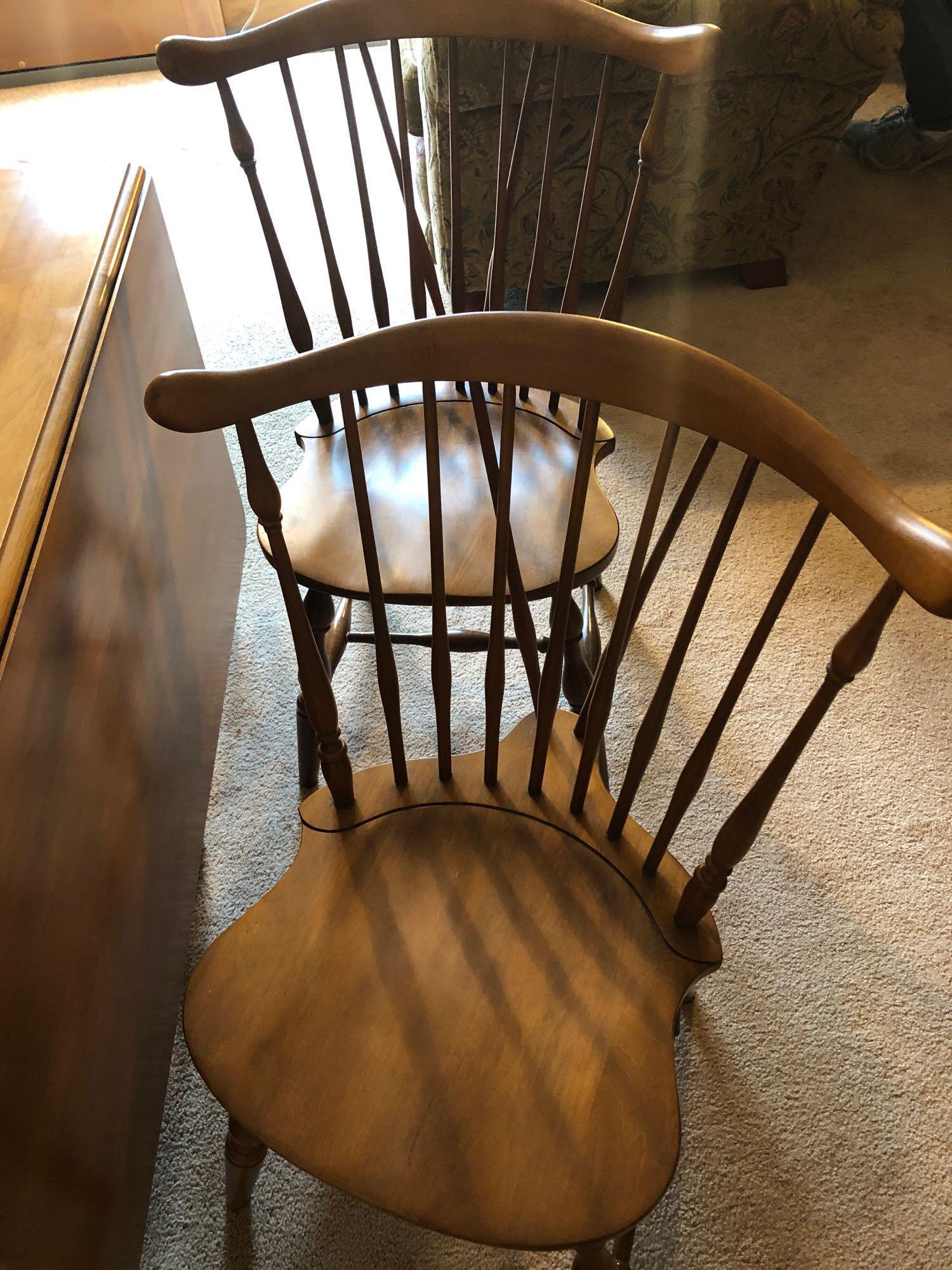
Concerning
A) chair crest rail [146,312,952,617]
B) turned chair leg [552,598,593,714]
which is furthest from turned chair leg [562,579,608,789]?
chair crest rail [146,312,952,617]

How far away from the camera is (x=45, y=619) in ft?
2.64

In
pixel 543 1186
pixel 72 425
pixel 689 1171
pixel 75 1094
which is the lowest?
pixel 689 1171

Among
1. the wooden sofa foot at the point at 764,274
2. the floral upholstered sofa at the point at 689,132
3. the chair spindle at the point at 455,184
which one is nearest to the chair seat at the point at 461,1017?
the chair spindle at the point at 455,184

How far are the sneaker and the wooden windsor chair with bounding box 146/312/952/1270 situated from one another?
2455 mm

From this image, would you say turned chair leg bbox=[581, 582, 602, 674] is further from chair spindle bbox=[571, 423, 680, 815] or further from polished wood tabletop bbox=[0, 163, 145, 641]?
polished wood tabletop bbox=[0, 163, 145, 641]

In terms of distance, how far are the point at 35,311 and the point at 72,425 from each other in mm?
189

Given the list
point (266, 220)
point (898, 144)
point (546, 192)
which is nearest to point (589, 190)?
point (546, 192)

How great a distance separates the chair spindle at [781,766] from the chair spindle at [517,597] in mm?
245

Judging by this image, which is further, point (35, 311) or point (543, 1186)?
point (35, 311)

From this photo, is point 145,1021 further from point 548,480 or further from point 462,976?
point 548,480

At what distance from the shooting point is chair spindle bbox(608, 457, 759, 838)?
0.67m

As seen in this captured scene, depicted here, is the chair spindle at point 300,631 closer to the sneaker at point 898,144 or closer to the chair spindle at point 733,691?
the chair spindle at point 733,691

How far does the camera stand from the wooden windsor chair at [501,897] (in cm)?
65

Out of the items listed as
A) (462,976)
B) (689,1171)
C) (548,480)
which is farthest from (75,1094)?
(548,480)
